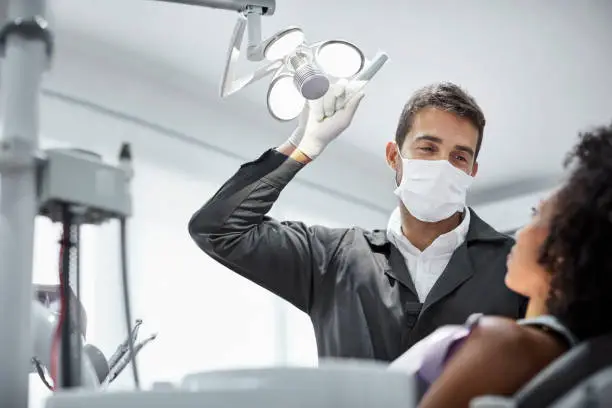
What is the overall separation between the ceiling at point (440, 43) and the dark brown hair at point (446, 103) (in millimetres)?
1502

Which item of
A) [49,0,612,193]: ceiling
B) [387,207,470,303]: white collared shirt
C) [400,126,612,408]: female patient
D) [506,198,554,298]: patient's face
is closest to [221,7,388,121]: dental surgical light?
[387,207,470,303]: white collared shirt

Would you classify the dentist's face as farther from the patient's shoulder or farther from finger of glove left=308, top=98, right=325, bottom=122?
the patient's shoulder

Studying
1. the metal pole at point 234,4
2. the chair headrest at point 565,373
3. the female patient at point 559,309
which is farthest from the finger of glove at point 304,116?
the chair headrest at point 565,373

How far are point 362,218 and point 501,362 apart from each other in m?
4.28

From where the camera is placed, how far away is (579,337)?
996 mm

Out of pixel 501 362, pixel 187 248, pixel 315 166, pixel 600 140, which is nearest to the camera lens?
pixel 501 362

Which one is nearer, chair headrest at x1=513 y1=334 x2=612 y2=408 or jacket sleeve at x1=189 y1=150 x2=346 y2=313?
chair headrest at x1=513 y1=334 x2=612 y2=408

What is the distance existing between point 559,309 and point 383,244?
909 mm

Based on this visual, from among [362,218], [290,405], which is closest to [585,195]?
[290,405]

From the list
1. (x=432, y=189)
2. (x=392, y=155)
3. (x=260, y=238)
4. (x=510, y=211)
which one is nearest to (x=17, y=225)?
(x=260, y=238)

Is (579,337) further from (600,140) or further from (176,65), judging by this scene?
(176,65)

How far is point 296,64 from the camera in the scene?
5.85ft

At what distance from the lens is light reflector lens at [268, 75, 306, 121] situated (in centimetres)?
183

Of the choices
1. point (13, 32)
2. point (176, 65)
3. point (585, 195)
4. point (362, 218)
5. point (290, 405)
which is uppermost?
point (176, 65)
